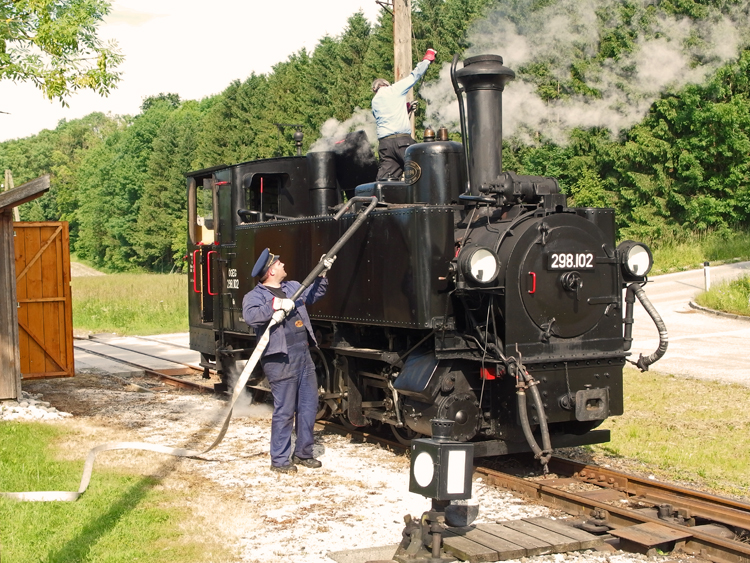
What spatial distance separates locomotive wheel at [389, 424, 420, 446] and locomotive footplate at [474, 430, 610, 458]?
918 millimetres

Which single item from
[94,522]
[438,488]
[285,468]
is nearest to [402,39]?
[285,468]

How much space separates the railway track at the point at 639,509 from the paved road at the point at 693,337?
514cm

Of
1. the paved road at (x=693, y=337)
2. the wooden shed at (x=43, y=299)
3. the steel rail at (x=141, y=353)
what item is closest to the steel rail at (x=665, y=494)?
the paved road at (x=693, y=337)

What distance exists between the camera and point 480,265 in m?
6.07

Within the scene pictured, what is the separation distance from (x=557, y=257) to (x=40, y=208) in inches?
→ 3670

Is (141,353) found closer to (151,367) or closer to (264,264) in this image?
(151,367)

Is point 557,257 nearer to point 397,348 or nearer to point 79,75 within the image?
point 397,348

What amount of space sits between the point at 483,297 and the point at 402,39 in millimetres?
6566

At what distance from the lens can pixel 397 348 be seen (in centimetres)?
725

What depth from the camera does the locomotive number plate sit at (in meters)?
6.35

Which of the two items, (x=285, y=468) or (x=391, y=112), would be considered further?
(x=391, y=112)

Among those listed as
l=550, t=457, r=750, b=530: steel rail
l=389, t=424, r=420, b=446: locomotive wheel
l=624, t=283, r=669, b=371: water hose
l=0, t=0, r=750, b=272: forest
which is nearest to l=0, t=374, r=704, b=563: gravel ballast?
l=389, t=424, r=420, b=446: locomotive wheel

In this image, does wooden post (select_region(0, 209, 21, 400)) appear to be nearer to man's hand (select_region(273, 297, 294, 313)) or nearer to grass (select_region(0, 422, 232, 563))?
grass (select_region(0, 422, 232, 563))

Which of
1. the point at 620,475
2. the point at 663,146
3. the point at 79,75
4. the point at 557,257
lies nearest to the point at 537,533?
the point at 620,475
